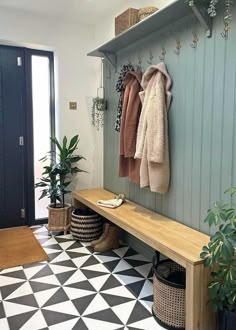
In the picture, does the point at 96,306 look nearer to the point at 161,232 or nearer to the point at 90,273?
the point at 90,273

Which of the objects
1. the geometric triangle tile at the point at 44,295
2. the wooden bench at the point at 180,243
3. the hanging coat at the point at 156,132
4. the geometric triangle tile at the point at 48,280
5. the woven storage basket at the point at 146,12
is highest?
the woven storage basket at the point at 146,12

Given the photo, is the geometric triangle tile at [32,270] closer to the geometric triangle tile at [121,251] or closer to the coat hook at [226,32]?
the geometric triangle tile at [121,251]

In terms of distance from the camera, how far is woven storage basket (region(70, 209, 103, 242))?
3.32 m

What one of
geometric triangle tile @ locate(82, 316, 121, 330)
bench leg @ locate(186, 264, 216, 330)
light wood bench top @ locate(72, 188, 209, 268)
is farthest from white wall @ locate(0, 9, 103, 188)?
bench leg @ locate(186, 264, 216, 330)

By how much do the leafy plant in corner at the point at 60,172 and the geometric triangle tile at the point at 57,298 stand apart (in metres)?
1.47

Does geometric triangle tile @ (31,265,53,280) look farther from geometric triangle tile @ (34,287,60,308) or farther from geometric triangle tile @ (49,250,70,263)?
geometric triangle tile @ (34,287,60,308)

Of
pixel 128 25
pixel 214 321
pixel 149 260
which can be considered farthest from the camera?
pixel 149 260

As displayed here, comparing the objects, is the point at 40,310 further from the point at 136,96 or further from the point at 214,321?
the point at 136,96

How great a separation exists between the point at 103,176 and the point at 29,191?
100cm

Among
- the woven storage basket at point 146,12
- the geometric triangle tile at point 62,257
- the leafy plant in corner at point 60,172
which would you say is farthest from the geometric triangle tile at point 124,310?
the woven storage basket at point 146,12

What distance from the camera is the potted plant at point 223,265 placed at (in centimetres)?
154

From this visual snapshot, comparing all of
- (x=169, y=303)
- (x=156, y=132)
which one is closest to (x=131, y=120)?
(x=156, y=132)

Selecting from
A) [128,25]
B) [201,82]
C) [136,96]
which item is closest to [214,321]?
[201,82]

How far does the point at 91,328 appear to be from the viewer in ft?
6.25
